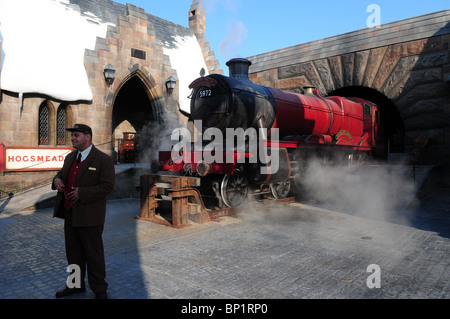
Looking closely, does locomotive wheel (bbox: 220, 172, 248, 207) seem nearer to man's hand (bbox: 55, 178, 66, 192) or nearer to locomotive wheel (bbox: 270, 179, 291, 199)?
locomotive wheel (bbox: 270, 179, 291, 199)

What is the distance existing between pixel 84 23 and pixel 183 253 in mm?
10781

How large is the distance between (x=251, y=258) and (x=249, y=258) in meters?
0.03

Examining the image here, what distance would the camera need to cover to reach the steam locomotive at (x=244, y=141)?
6.79 m

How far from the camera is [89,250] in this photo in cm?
314

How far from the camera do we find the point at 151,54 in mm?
13438

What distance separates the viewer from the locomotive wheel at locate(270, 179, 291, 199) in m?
8.80

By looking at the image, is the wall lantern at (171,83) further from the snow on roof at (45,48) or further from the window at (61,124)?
the window at (61,124)

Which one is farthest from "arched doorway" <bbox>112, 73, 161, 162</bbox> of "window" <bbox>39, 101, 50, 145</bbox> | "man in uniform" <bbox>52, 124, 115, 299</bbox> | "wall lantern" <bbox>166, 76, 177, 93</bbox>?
"man in uniform" <bbox>52, 124, 115, 299</bbox>

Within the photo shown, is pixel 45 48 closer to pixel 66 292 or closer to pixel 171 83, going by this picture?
pixel 171 83

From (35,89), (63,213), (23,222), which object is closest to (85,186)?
(63,213)


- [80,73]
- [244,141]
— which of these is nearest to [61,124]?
[80,73]
